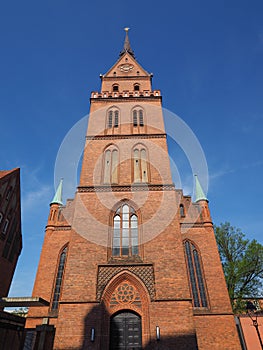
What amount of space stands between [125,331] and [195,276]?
6708 mm

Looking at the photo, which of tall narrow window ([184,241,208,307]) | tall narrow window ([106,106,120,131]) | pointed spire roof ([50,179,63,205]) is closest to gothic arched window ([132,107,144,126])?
tall narrow window ([106,106,120,131])

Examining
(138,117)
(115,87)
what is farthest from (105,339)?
(115,87)

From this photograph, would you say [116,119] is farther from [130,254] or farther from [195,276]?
[195,276]

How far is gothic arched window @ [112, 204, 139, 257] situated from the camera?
13.9 metres

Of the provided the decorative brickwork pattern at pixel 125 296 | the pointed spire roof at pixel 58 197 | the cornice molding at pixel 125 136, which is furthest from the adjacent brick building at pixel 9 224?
the decorative brickwork pattern at pixel 125 296

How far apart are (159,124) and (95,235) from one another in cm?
1020

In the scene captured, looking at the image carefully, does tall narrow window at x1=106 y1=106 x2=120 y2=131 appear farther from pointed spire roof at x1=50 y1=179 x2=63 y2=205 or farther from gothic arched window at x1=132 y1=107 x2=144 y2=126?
pointed spire roof at x1=50 y1=179 x2=63 y2=205

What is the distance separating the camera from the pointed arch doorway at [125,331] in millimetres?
11477

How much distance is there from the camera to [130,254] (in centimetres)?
1379

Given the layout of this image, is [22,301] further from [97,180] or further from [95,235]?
[97,180]

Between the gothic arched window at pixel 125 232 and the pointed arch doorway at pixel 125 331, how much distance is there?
2949mm

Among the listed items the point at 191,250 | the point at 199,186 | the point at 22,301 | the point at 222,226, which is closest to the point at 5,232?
the point at 22,301

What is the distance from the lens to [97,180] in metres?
16.7

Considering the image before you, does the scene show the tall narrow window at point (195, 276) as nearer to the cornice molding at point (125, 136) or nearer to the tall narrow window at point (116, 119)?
the cornice molding at point (125, 136)
